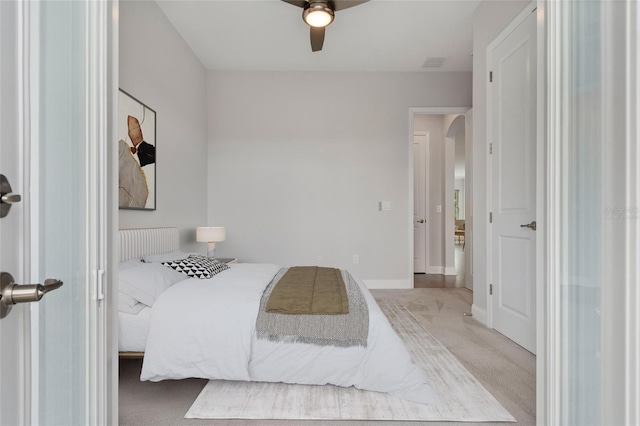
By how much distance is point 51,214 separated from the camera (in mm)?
744

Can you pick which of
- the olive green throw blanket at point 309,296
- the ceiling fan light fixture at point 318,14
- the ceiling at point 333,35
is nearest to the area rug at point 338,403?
the olive green throw blanket at point 309,296

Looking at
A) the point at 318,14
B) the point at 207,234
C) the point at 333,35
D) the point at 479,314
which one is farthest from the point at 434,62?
the point at 207,234

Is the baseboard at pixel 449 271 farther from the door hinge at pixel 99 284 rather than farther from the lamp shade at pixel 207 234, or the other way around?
the door hinge at pixel 99 284

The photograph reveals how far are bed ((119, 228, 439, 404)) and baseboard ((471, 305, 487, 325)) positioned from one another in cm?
156

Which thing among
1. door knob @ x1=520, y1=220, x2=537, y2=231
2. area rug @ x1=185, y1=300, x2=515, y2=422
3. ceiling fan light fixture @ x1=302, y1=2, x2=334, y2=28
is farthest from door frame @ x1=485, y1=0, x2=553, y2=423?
ceiling fan light fixture @ x1=302, y1=2, x2=334, y2=28

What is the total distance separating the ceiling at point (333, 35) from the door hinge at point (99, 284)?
3.08 meters

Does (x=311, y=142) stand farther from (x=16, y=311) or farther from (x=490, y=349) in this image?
(x=16, y=311)

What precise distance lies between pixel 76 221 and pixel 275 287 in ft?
5.17

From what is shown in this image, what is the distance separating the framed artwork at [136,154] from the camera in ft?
8.59

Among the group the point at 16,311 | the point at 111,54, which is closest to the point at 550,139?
the point at 111,54

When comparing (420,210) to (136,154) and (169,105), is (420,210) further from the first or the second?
(136,154)

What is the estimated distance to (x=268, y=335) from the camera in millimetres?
1868

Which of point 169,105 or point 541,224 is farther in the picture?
point 169,105

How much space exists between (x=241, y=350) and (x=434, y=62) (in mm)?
4170
